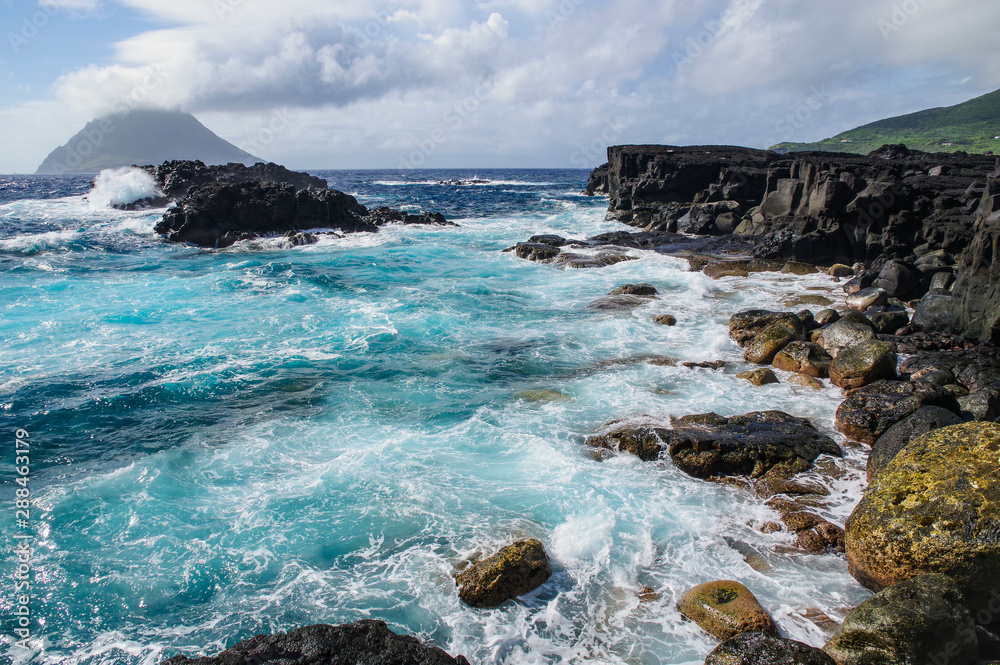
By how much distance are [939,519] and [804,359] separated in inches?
318

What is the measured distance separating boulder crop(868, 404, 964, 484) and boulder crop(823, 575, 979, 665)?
398 cm

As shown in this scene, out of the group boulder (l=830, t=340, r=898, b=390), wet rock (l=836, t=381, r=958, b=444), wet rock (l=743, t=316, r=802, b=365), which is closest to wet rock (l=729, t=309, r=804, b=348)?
wet rock (l=743, t=316, r=802, b=365)

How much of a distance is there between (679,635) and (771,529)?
2.86 meters

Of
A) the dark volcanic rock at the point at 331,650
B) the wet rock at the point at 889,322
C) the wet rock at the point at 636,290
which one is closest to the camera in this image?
the dark volcanic rock at the point at 331,650

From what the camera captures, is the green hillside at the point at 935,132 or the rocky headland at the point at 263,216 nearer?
the rocky headland at the point at 263,216

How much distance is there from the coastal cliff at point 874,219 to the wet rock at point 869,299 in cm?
154

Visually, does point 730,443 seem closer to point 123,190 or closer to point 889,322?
point 889,322

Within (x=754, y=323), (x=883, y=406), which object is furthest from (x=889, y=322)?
(x=883, y=406)

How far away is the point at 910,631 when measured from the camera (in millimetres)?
5645

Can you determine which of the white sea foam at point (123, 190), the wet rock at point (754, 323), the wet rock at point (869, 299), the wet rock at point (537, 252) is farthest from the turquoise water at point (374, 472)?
the white sea foam at point (123, 190)

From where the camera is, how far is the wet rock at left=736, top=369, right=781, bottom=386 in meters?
13.9

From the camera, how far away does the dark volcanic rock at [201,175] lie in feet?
182

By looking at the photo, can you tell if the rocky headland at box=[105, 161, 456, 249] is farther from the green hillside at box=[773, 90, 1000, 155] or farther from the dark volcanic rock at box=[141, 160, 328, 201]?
the green hillside at box=[773, 90, 1000, 155]

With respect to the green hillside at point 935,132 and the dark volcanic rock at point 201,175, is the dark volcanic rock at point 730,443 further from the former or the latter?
the green hillside at point 935,132
